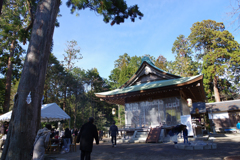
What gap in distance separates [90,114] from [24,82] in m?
28.2

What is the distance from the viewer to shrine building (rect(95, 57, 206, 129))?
13391 mm

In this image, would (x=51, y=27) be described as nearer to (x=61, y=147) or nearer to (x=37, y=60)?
(x=37, y=60)

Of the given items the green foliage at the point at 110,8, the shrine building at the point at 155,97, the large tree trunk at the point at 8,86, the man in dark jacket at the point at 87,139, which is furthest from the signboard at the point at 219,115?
the large tree trunk at the point at 8,86

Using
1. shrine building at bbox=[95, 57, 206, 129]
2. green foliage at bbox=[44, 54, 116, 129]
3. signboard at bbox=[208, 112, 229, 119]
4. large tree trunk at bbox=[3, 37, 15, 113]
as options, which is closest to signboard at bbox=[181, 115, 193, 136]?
shrine building at bbox=[95, 57, 206, 129]

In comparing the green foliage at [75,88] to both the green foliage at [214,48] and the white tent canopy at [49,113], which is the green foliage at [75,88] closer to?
the white tent canopy at [49,113]

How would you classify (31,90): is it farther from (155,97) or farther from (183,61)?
(183,61)

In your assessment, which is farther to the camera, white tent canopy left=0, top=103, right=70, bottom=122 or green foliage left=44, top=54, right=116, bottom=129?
green foliage left=44, top=54, right=116, bottom=129

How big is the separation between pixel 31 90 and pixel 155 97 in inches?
460

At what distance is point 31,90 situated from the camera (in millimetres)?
5383

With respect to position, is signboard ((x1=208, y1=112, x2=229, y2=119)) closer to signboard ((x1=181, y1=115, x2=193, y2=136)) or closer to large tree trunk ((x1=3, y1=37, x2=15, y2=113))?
signboard ((x1=181, y1=115, x2=193, y2=136))

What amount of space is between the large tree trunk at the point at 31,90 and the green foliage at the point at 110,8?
7.23ft

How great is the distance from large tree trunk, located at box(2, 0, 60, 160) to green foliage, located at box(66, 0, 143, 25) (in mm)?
2203

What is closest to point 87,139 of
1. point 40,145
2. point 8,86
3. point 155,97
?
point 40,145

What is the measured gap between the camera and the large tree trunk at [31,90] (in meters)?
4.91
